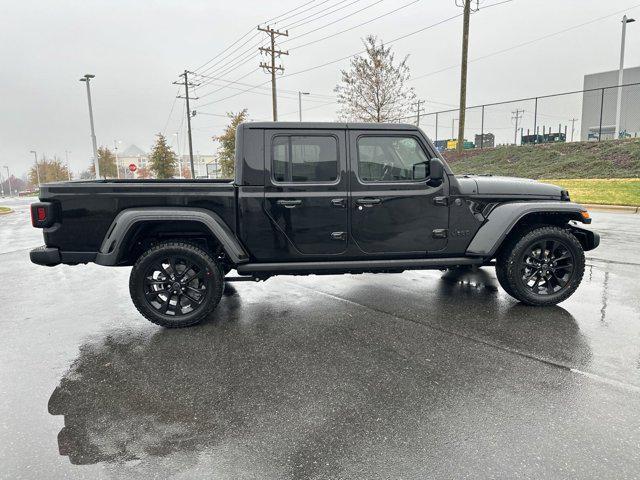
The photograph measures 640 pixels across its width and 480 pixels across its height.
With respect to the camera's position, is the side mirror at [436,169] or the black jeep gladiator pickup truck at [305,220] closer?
the black jeep gladiator pickup truck at [305,220]

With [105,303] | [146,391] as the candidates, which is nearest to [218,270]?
[146,391]

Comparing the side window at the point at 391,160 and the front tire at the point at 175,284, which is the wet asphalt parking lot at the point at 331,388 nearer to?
the front tire at the point at 175,284

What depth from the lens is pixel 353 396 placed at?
2980 millimetres

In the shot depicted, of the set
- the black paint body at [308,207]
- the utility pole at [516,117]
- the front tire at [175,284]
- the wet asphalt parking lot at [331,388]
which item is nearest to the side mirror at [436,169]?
the black paint body at [308,207]

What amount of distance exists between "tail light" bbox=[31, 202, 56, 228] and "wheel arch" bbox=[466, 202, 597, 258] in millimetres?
4226

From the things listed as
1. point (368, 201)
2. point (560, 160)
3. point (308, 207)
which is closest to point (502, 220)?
point (368, 201)

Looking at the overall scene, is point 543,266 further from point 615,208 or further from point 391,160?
point 615,208

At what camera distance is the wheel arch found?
14.7ft

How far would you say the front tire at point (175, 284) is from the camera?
4262 mm

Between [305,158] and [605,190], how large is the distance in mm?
15164

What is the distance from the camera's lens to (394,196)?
4.46 metres

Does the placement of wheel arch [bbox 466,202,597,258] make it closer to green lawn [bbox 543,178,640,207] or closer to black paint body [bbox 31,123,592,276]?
black paint body [bbox 31,123,592,276]

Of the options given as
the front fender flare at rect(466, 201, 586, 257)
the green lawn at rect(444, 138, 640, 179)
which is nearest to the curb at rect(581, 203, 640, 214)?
the green lawn at rect(444, 138, 640, 179)

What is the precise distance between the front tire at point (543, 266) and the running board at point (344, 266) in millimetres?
372
